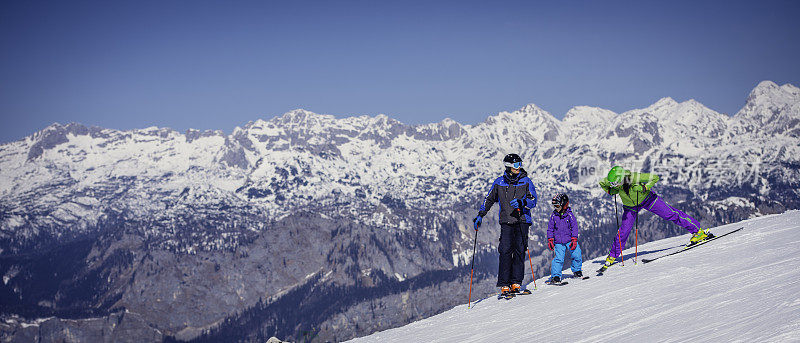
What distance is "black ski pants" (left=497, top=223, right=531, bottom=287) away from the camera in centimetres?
1823

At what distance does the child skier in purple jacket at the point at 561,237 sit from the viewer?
19.0 meters

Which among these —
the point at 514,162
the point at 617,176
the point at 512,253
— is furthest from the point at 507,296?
the point at 617,176

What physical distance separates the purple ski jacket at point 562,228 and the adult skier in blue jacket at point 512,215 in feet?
4.41

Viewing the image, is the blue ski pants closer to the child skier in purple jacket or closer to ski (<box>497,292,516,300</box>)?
the child skier in purple jacket

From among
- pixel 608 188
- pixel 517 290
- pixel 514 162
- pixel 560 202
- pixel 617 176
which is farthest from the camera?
pixel 608 188

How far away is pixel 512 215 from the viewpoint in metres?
18.1

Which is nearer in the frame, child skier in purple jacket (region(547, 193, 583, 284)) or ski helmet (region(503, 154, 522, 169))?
ski helmet (region(503, 154, 522, 169))

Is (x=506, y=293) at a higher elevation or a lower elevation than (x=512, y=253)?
lower

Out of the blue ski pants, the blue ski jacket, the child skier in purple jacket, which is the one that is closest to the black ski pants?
the blue ski jacket

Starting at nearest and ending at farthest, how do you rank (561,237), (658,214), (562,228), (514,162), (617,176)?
(514,162) → (561,237) → (562,228) → (617,176) → (658,214)

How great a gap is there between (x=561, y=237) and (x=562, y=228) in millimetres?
349

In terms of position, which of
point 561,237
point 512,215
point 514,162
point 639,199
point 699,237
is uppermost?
point 514,162

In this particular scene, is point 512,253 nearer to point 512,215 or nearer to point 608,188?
point 512,215

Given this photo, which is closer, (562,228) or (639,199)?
(562,228)
